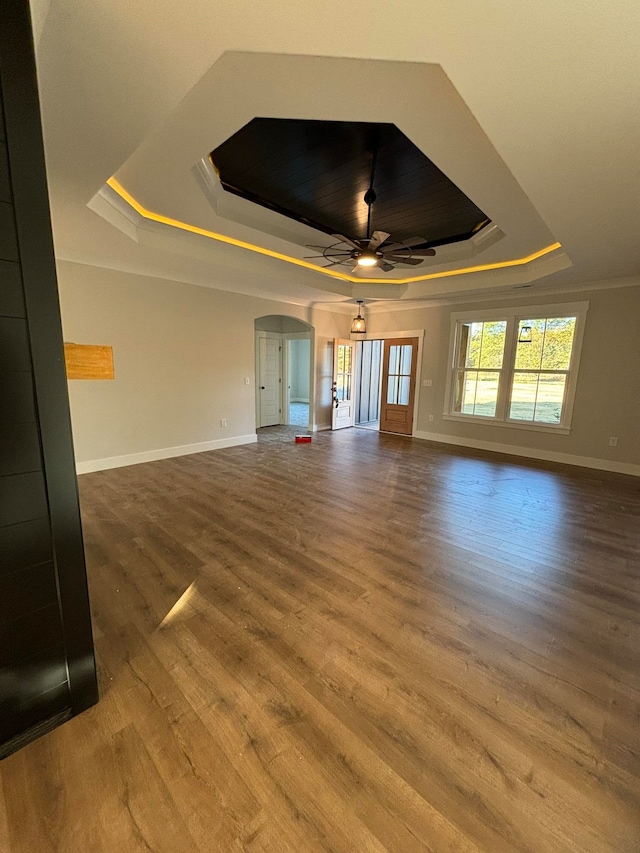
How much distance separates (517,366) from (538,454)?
4.86 ft

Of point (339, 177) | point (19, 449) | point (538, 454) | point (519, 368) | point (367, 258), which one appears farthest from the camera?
point (519, 368)

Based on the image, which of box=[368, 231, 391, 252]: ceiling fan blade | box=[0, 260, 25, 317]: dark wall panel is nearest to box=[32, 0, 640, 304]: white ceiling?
box=[368, 231, 391, 252]: ceiling fan blade

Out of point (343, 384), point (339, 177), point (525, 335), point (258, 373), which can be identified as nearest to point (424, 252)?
→ point (339, 177)

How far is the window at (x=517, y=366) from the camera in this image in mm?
5395

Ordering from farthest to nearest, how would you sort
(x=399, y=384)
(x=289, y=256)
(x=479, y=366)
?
(x=399, y=384) → (x=479, y=366) → (x=289, y=256)

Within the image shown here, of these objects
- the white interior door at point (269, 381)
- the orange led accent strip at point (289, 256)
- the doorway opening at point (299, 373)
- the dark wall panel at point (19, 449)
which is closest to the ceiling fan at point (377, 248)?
the orange led accent strip at point (289, 256)

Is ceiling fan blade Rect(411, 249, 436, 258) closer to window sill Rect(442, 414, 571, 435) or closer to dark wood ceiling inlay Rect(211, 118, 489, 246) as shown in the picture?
dark wood ceiling inlay Rect(211, 118, 489, 246)

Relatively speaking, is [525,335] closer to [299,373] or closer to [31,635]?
[31,635]

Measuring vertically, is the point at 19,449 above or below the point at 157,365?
below

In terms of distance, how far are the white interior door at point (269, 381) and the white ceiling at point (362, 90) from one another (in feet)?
15.5

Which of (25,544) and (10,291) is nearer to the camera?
(10,291)

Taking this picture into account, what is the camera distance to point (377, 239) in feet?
10.9

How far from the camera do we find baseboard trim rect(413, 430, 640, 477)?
5023mm

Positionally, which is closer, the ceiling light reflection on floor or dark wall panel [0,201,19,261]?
dark wall panel [0,201,19,261]
